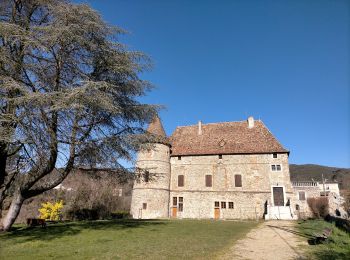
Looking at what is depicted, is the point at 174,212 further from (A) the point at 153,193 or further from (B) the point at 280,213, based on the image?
(B) the point at 280,213

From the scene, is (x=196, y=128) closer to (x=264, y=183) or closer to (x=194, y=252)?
(x=264, y=183)

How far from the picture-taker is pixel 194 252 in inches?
293

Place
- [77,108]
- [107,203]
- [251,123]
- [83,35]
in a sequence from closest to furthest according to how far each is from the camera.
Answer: [77,108]
[83,35]
[107,203]
[251,123]

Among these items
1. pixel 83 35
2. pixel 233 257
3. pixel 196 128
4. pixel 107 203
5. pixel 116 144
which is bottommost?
pixel 233 257

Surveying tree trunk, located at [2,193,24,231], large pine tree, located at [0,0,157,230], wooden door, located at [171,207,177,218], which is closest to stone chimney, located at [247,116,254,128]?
wooden door, located at [171,207,177,218]

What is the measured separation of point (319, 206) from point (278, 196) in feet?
31.2

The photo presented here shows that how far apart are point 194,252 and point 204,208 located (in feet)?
68.4

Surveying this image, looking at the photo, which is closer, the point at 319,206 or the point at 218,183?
the point at 218,183

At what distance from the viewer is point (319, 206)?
105ft

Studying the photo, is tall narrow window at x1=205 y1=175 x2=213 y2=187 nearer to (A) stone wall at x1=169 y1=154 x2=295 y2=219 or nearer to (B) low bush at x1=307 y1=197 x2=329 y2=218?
(A) stone wall at x1=169 y1=154 x2=295 y2=219

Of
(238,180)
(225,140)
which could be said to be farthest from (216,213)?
(225,140)

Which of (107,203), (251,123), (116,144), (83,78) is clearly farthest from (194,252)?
(251,123)

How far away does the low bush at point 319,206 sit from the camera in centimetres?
3144

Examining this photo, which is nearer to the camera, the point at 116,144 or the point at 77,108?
the point at 77,108
